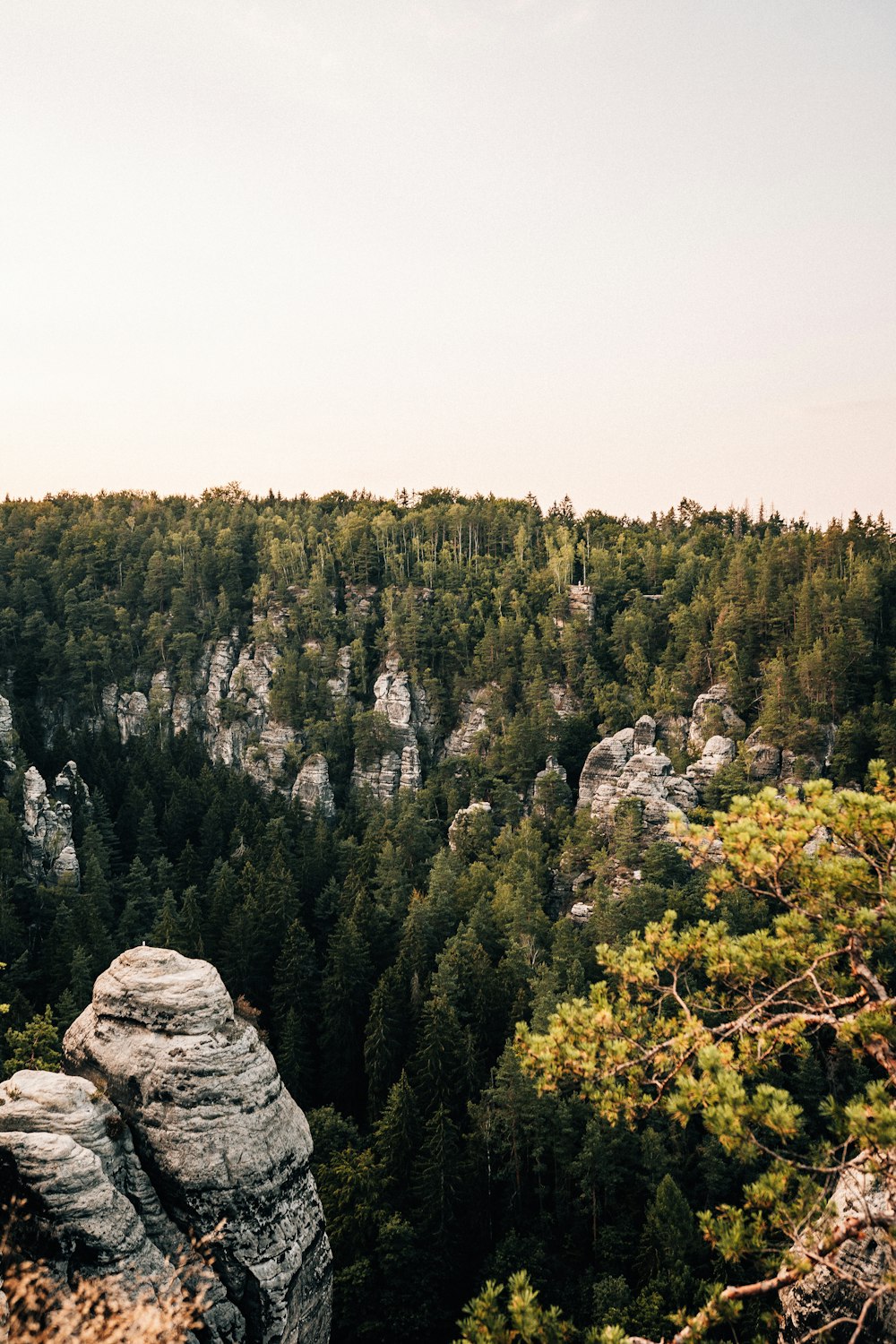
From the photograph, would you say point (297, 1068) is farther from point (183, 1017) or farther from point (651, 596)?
point (651, 596)

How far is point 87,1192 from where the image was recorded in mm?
15664

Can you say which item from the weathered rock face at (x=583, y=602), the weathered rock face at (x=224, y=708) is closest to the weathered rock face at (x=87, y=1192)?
the weathered rock face at (x=224, y=708)

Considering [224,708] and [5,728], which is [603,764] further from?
[5,728]

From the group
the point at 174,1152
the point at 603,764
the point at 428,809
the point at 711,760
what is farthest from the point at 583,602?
the point at 174,1152

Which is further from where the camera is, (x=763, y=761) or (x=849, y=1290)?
(x=763, y=761)

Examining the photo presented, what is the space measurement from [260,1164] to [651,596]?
75.6m

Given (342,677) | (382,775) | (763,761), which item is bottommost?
(382,775)

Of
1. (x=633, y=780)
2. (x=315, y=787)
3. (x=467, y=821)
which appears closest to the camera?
(x=633, y=780)

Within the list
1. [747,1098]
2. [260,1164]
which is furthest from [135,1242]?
[747,1098]

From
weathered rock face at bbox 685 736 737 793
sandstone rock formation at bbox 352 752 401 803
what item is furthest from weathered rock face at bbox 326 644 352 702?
weathered rock face at bbox 685 736 737 793

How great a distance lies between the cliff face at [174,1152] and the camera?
51.5ft

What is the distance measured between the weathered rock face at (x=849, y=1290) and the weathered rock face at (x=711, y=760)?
51518 millimetres

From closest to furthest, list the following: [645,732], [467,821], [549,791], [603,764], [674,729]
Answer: [467,821], [603,764], [549,791], [674,729], [645,732]

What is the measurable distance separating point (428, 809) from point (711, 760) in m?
24.0
